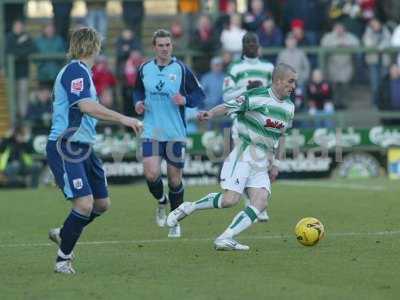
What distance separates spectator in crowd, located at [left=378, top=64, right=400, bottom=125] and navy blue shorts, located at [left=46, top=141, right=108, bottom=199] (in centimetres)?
1400

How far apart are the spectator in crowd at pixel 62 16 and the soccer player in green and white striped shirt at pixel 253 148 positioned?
45.3ft

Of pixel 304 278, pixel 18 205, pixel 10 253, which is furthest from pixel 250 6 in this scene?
pixel 304 278

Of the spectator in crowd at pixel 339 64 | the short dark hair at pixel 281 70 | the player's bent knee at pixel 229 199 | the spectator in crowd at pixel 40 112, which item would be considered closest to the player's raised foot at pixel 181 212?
the player's bent knee at pixel 229 199

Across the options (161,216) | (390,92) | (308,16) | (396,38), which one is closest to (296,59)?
(390,92)

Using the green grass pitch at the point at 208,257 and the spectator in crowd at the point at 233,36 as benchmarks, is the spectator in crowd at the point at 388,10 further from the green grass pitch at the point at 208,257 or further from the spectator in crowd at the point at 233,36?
the green grass pitch at the point at 208,257

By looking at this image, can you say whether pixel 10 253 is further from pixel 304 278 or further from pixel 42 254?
pixel 304 278

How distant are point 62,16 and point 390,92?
6921mm

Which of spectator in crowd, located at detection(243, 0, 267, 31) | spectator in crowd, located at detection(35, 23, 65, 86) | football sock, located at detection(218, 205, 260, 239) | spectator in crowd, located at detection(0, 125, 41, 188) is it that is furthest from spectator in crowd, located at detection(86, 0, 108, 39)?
football sock, located at detection(218, 205, 260, 239)

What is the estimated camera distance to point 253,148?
477 inches

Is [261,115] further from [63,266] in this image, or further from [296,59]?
[296,59]

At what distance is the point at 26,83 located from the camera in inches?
982

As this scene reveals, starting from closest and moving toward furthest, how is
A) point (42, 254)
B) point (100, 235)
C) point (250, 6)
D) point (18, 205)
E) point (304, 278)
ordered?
point (304, 278), point (42, 254), point (100, 235), point (18, 205), point (250, 6)

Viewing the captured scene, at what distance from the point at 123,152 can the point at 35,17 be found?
5.93 meters

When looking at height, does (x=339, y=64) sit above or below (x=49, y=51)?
below
